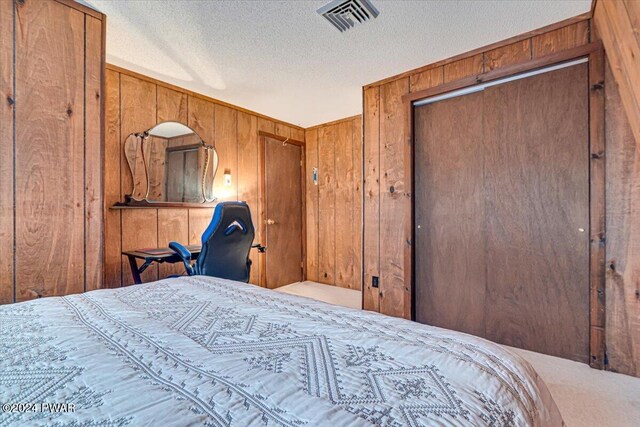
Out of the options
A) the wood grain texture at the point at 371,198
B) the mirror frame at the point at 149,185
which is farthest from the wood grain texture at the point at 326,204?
the mirror frame at the point at 149,185

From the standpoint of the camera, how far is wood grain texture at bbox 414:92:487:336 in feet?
8.68

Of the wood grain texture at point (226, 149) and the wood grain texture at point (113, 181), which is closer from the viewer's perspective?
the wood grain texture at point (113, 181)

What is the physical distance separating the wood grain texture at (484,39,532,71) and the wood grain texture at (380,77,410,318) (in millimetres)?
727

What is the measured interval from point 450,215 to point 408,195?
0.43 meters

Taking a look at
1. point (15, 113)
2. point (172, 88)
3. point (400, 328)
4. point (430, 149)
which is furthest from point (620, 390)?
point (172, 88)

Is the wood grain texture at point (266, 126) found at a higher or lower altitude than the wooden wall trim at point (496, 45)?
lower

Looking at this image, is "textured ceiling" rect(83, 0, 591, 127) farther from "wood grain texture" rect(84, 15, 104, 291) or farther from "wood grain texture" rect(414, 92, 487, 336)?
"wood grain texture" rect(414, 92, 487, 336)

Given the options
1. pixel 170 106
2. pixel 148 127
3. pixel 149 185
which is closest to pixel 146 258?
pixel 149 185

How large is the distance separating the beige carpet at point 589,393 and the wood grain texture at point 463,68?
92.3 inches

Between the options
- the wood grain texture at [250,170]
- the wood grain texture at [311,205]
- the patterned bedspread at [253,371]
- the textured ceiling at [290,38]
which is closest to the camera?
the patterned bedspread at [253,371]

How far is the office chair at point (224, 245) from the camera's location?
97.1 inches

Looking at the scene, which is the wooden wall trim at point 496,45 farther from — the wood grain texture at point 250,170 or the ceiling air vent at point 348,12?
the wood grain texture at point 250,170

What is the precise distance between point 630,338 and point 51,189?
3786mm

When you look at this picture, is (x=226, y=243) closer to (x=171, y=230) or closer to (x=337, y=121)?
(x=171, y=230)
